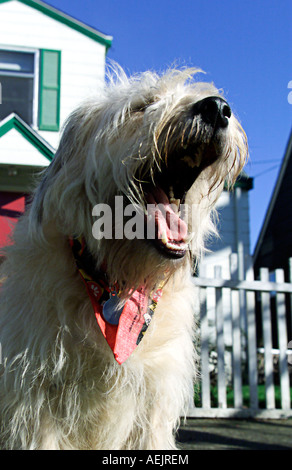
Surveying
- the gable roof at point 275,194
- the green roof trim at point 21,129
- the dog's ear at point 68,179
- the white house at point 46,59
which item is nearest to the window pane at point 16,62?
the white house at point 46,59

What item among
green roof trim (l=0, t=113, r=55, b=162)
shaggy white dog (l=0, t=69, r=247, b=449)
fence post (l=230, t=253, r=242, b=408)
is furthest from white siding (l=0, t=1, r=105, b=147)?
shaggy white dog (l=0, t=69, r=247, b=449)

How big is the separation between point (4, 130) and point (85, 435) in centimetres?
746

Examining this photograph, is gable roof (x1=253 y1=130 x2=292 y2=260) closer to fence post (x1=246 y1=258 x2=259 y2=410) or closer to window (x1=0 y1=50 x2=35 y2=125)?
window (x1=0 y1=50 x2=35 y2=125)

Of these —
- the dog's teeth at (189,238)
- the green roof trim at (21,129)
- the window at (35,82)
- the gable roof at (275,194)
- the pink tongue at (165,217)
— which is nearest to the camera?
the pink tongue at (165,217)

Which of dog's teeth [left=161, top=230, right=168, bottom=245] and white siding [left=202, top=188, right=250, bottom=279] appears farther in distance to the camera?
white siding [left=202, top=188, right=250, bottom=279]

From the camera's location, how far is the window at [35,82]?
34.7 feet

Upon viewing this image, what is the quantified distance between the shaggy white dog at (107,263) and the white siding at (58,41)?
868cm

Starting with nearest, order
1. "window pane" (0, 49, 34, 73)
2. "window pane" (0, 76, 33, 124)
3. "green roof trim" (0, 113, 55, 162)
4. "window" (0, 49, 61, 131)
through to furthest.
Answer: "green roof trim" (0, 113, 55, 162)
"window" (0, 49, 61, 131)
"window pane" (0, 49, 34, 73)
"window pane" (0, 76, 33, 124)

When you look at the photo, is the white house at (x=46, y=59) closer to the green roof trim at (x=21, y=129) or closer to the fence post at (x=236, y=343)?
the green roof trim at (x=21, y=129)

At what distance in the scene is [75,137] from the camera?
8.28 feet

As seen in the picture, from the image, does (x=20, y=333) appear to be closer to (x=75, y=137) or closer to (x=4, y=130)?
(x=75, y=137)

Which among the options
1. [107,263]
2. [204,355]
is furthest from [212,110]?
[204,355]

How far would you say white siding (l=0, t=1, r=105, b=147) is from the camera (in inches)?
425

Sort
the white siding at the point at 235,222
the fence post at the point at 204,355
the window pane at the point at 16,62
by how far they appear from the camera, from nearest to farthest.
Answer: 1. the fence post at the point at 204,355
2. the window pane at the point at 16,62
3. the white siding at the point at 235,222
